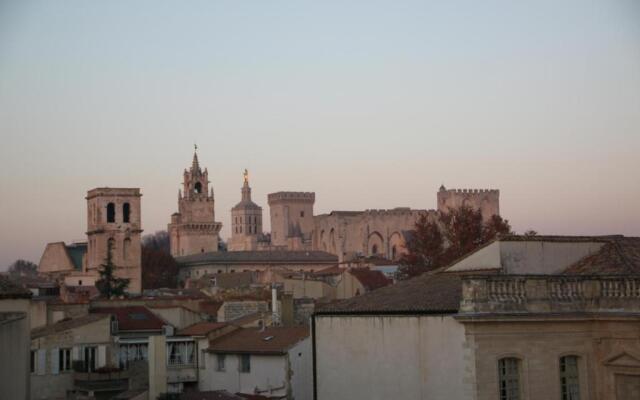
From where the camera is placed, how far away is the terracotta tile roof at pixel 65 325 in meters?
41.8

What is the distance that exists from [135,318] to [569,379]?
25717 millimetres

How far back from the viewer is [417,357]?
25.9m

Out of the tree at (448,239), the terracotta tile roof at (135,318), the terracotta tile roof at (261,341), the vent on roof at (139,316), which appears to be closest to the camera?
the terracotta tile roof at (261,341)

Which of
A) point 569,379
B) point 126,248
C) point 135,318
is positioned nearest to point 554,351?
point 569,379

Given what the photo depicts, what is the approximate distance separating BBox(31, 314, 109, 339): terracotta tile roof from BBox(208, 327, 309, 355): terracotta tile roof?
458 cm

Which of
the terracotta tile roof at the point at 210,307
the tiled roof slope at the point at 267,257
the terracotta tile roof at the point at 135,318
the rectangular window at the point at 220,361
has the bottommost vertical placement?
the rectangular window at the point at 220,361

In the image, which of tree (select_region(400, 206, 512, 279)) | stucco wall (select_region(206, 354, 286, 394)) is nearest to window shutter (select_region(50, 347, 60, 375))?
stucco wall (select_region(206, 354, 286, 394))

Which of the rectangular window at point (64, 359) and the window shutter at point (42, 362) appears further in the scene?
the rectangular window at point (64, 359)

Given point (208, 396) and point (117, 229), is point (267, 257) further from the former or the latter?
point (208, 396)

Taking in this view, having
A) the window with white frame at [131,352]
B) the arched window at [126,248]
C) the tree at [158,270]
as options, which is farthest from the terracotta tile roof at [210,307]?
the tree at [158,270]

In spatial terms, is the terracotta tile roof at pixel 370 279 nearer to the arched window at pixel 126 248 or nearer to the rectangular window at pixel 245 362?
the rectangular window at pixel 245 362

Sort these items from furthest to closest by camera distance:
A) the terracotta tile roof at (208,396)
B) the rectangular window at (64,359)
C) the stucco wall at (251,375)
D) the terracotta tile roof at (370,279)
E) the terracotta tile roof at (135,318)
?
the terracotta tile roof at (370,279)
the terracotta tile roof at (135,318)
the rectangular window at (64,359)
the stucco wall at (251,375)
the terracotta tile roof at (208,396)

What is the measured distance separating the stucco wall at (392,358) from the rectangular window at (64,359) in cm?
1475

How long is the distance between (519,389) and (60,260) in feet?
345
